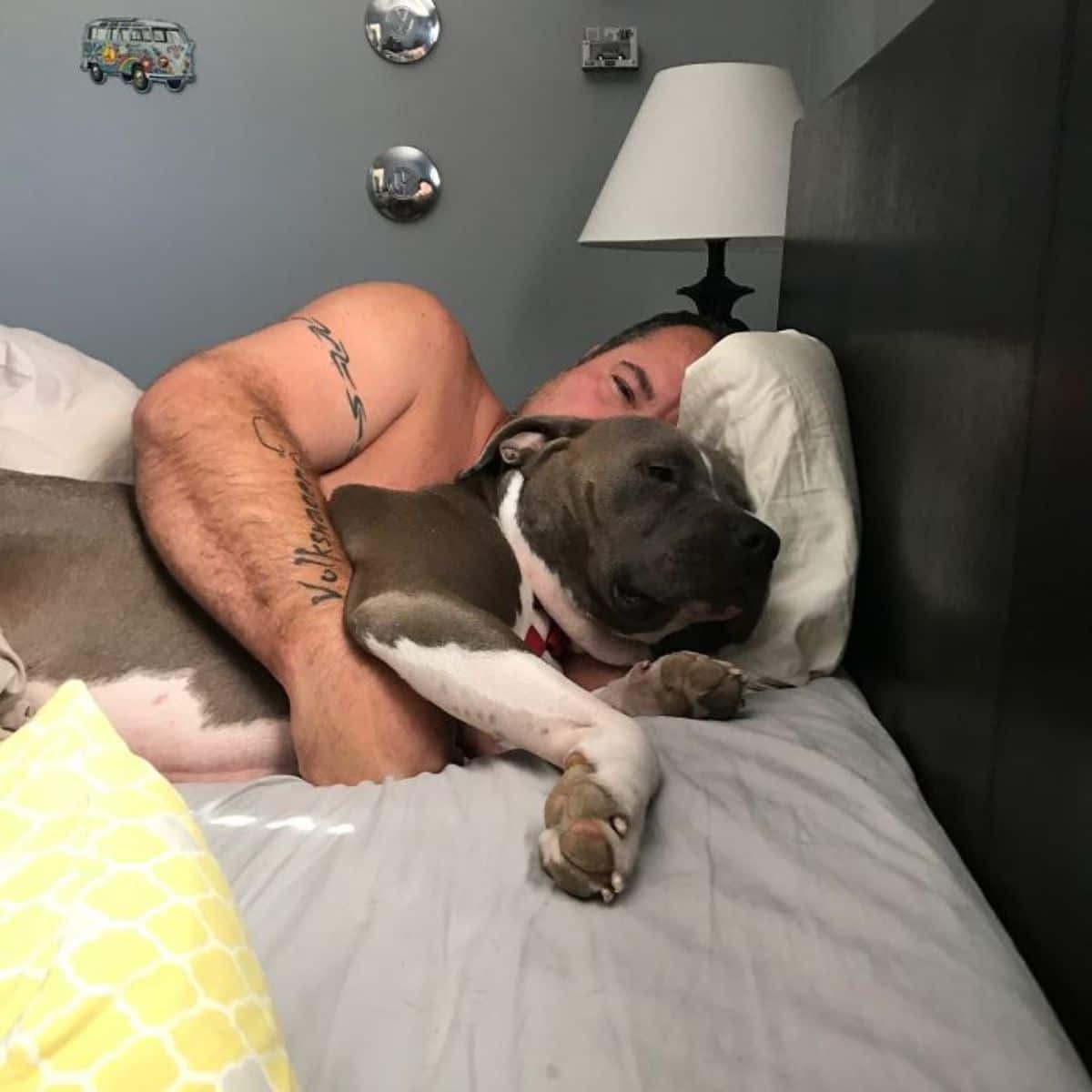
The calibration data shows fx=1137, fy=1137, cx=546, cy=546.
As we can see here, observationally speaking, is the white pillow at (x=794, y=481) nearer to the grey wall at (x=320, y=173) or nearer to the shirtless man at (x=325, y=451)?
the shirtless man at (x=325, y=451)

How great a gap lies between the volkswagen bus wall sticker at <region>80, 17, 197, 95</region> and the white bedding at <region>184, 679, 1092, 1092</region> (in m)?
2.99

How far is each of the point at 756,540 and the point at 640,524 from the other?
0.18 meters

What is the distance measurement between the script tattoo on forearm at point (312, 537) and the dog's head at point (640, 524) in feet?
0.80

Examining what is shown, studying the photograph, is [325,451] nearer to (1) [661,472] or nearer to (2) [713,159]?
(1) [661,472]

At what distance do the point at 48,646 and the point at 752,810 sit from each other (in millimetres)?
963

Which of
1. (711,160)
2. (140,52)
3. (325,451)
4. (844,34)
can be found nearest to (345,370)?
(325,451)

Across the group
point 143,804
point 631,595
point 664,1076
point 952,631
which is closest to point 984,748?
point 952,631

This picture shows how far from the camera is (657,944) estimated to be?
87cm

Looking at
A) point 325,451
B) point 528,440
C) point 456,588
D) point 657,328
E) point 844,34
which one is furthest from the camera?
point 844,34

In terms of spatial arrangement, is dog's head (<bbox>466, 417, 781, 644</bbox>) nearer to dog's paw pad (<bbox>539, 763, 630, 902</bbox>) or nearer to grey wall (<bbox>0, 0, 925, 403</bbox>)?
dog's paw pad (<bbox>539, 763, 630, 902</bbox>)

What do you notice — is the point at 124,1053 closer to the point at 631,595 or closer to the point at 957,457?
the point at 957,457

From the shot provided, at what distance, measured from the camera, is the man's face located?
1874mm

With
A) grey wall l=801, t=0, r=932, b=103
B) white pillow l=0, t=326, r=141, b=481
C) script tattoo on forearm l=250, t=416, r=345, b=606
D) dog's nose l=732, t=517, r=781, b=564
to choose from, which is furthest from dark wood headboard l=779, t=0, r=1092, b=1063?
white pillow l=0, t=326, r=141, b=481

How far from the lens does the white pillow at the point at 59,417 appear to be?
1850 mm
